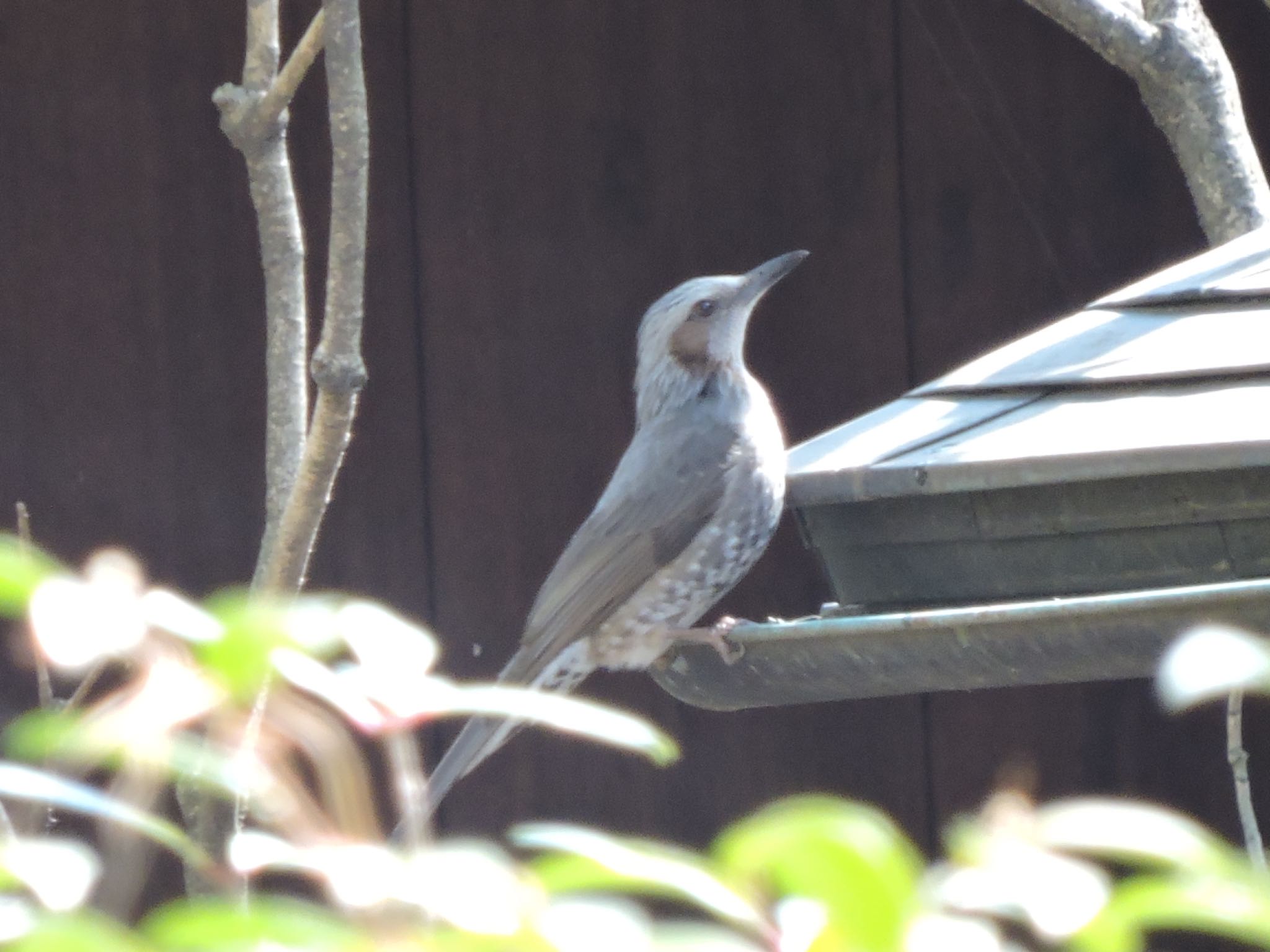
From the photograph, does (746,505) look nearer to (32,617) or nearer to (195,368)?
(195,368)

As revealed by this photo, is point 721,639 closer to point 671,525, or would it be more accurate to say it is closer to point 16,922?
point 671,525

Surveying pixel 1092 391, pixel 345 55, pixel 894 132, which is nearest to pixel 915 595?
pixel 1092 391

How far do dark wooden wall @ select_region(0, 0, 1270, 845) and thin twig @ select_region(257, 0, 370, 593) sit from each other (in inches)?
72.6

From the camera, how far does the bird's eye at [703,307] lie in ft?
12.7

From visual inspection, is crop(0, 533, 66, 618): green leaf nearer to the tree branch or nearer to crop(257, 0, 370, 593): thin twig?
crop(257, 0, 370, 593): thin twig

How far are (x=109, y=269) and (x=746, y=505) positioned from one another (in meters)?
1.41

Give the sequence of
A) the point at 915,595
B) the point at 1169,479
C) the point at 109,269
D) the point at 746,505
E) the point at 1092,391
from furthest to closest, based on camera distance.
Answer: the point at 109,269, the point at 746,505, the point at 915,595, the point at 1092,391, the point at 1169,479

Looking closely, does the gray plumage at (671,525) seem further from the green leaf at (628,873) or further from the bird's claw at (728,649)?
the green leaf at (628,873)

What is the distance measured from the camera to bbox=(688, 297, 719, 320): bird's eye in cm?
387

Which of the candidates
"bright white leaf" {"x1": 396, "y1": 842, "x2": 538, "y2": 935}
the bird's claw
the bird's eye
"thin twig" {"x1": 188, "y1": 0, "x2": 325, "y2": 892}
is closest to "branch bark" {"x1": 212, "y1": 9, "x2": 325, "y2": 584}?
"thin twig" {"x1": 188, "y1": 0, "x2": 325, "y2": 892}

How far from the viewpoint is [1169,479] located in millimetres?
2068

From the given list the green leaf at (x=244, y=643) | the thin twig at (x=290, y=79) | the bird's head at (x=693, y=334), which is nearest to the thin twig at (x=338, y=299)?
the thin twig at (x=290, y=79)

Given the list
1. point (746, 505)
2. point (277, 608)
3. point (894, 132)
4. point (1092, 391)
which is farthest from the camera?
point (894, 132)

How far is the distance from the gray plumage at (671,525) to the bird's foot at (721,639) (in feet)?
0.23
